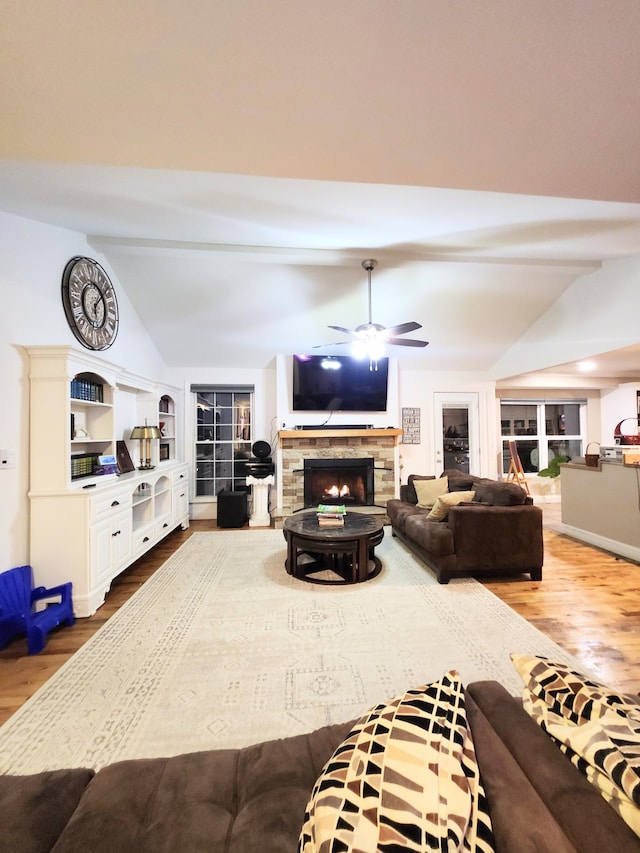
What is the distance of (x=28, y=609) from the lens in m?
2.38

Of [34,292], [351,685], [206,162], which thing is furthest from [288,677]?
[34,292]

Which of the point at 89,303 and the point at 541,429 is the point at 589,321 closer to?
the point at 541,429

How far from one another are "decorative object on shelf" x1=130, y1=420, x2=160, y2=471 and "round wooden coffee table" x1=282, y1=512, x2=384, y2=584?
188 centimetres

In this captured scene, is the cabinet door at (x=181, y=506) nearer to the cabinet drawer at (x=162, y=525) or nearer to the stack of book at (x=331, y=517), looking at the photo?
the cabinet drawer at (x=162, y=525)

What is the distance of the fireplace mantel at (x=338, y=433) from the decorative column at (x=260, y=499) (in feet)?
2.25

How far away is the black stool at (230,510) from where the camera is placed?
4.94 m

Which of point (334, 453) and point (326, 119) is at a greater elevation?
point (326, 119)

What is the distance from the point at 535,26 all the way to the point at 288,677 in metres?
2.86

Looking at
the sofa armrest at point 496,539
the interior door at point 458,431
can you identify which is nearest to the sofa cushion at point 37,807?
the sofa armrest at point 496,539

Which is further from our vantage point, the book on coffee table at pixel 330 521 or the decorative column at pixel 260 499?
the decorative column at pixel 260 499

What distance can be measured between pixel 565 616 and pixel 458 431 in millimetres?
3741

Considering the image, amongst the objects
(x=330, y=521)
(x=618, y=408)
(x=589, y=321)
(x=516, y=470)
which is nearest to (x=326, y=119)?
(x=330, y=521)

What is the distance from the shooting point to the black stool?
4941 millimetres

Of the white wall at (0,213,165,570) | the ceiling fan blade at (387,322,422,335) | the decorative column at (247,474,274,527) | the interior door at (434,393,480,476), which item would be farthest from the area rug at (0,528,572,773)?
the interior door at (434,393,480,476)
